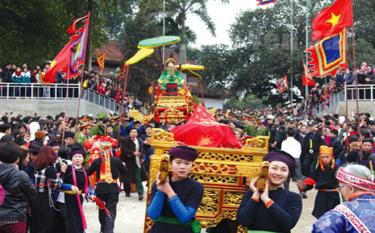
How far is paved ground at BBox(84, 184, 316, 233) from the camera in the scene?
10.0 metres

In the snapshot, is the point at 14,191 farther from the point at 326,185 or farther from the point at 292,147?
the point at 292,147

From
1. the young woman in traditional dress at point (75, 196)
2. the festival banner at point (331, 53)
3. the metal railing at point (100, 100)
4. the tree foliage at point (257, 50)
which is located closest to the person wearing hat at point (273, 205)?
the young woman in traditional dress at point (75, 196)

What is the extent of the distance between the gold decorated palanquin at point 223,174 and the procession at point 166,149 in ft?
0.04

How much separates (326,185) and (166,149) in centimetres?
337

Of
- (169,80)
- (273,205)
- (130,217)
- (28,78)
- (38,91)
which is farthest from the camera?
(38,91)

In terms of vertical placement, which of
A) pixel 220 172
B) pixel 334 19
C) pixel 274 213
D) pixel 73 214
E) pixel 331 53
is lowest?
pixel 73 214

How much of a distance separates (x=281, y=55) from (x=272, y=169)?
131 ft

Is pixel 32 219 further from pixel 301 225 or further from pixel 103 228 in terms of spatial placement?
pixel 301 225

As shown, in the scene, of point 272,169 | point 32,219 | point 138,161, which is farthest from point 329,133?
point 272,169

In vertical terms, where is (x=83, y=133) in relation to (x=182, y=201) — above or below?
above

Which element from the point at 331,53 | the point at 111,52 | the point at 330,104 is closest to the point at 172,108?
the point at 331,53

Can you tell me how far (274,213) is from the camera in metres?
4.68

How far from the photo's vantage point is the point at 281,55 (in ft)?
144

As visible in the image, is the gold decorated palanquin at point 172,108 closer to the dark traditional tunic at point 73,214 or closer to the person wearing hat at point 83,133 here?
the person wearing hat at point 83,133
